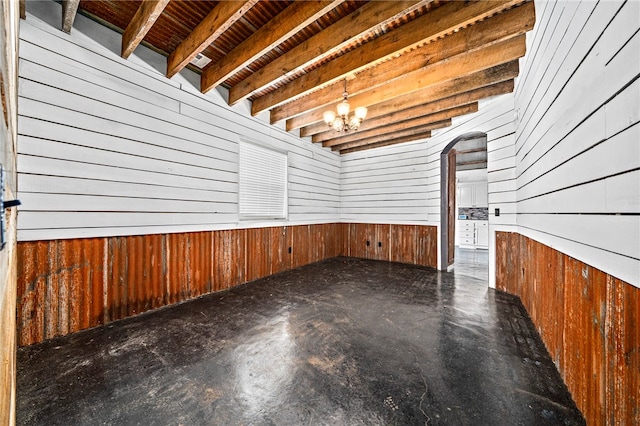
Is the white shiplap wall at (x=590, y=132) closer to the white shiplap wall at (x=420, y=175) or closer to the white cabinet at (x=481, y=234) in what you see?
the white shiplap wall at (x=420, y=175)

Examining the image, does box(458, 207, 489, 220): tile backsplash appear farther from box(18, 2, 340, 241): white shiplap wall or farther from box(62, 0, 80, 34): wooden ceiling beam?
box(62, 0, 80, 34): wooden ceiling beam

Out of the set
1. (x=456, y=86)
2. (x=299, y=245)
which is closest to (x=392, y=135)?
(x=456, y=86)

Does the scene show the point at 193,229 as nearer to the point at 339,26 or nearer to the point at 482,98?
the point at 339,26

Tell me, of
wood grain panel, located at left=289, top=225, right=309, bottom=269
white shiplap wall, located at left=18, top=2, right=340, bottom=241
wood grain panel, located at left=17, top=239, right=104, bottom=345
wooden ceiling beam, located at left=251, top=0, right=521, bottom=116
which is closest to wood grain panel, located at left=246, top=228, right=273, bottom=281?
white shiplap wall, located at left=18, top=2, right=340, bottom=241

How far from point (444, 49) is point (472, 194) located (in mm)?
7413

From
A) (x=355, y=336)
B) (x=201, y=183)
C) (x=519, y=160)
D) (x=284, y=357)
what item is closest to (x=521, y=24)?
(x=519, y=160)

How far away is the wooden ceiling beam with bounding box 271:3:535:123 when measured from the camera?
2.64 metres

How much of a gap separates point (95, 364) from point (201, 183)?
2.46 meters

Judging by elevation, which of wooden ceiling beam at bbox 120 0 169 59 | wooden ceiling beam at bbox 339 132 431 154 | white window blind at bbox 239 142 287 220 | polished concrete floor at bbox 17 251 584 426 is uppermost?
wooden ceiling beam at bbox 120 0 169 59

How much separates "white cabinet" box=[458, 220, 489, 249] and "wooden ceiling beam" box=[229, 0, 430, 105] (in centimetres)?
820

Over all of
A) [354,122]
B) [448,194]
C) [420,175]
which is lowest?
[448,194]

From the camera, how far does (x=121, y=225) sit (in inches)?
119

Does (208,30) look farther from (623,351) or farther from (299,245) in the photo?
(299,245)

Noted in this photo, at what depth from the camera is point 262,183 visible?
16.4 feet
